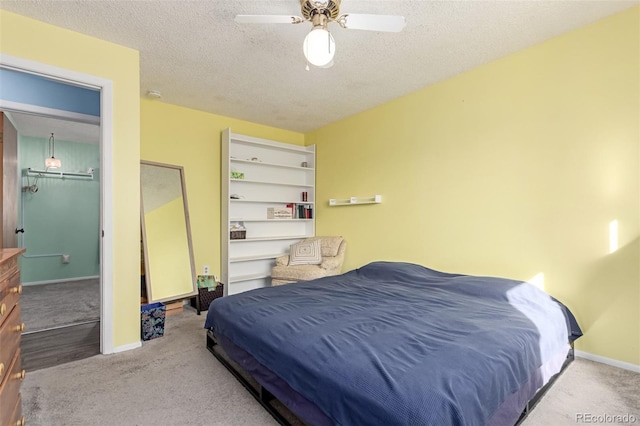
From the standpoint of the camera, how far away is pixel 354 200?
13.4ft

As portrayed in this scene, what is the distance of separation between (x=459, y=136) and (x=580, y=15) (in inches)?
Answer: 47.9

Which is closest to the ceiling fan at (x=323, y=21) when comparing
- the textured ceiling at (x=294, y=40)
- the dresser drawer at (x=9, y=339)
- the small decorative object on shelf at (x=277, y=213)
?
the textured ceiling at (x=294, y=40)

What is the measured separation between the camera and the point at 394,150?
3715 millimetres

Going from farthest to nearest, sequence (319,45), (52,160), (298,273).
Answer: (52,160) → (298,273) → (319,45)

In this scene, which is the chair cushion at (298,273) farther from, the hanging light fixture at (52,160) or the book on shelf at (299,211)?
the hanging light fixture at (52,160)

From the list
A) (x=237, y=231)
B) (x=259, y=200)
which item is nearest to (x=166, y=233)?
(x=237, y=231)

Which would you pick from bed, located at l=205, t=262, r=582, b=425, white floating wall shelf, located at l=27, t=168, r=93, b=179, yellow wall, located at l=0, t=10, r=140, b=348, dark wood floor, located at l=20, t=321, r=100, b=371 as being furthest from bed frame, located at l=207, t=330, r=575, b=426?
white floating wall shelf, located at l=27, t=168, r=93, b=179

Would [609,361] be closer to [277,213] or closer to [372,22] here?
[372,22]

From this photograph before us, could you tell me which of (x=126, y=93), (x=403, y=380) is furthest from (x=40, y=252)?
(x=403, y=380)

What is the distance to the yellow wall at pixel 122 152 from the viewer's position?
2406 mm

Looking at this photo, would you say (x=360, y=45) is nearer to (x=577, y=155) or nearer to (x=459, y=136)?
(x=459, y=136)

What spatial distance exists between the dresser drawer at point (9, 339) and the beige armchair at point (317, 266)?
9.03 ft

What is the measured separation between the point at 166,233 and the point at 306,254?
1.86 meters

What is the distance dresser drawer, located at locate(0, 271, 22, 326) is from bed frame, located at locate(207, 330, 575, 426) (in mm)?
1252
